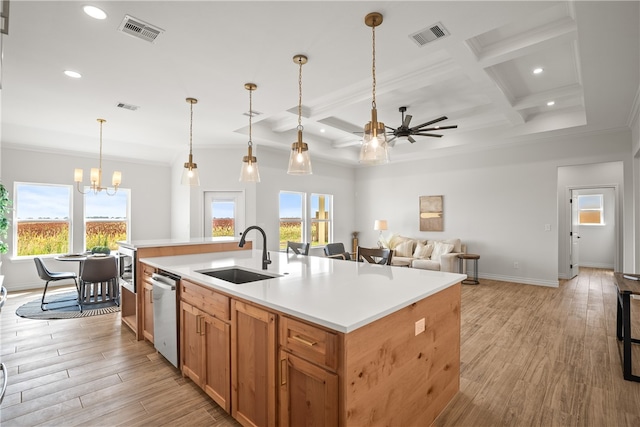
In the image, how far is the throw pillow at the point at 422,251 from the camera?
6921 millimetres

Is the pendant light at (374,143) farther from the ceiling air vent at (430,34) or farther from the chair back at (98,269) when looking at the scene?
the chair back at (98,269)

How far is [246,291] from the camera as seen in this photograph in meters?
1.87

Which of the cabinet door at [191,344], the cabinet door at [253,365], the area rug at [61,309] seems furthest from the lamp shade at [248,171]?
the area rug at [61,309]

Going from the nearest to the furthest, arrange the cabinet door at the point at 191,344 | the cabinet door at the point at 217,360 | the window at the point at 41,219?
the cabinet door at the point at 217,360 < the cabinet door at the point at 191,344 < the window at the point at 41,219

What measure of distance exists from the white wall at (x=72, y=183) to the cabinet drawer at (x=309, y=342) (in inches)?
255

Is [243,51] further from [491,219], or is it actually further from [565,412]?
[491,219]

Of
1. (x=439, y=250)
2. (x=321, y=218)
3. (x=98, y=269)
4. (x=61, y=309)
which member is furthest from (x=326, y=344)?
(x=321, y=218)

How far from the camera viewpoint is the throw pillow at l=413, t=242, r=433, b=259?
692cm

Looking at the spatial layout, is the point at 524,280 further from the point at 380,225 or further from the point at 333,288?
the point at 333,288

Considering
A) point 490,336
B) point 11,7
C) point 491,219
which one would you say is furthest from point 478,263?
point 11,7

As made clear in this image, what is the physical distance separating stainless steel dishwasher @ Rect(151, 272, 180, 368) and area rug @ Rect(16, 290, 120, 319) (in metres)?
2.12

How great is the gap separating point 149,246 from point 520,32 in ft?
14.2

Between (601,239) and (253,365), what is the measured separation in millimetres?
9797

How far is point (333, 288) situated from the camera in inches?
75.8
